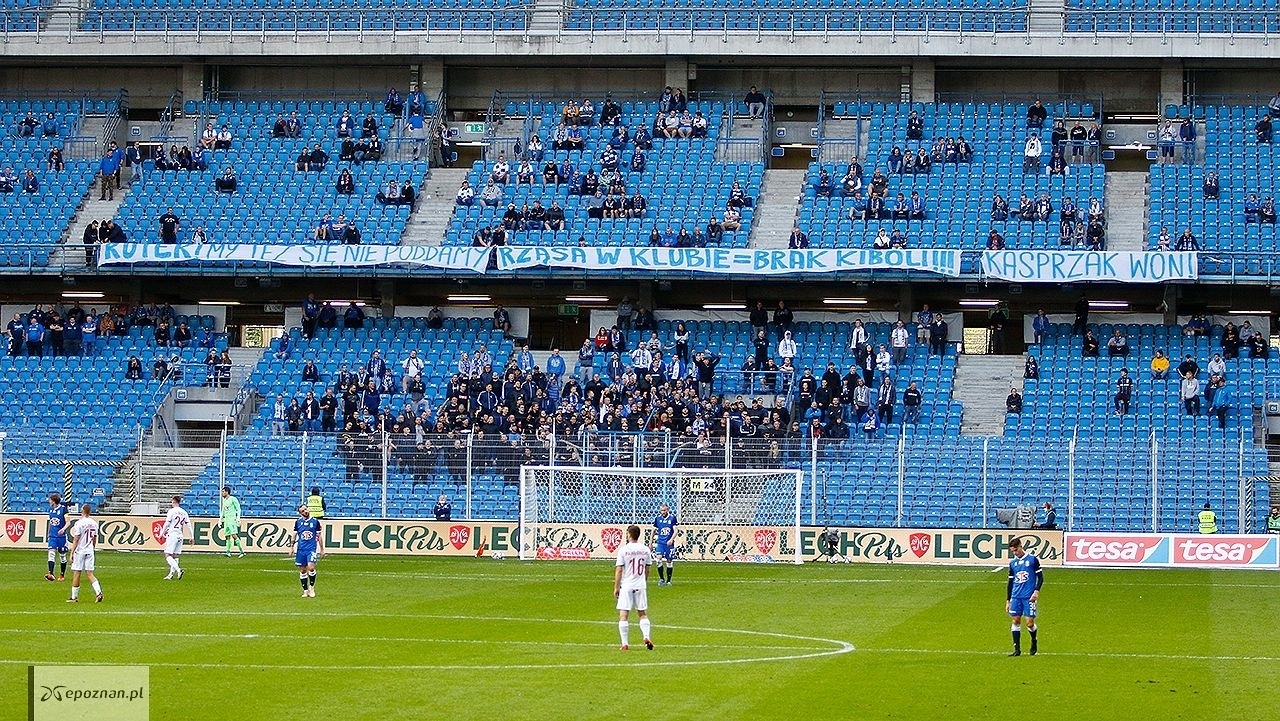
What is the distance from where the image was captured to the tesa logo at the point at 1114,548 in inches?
1654

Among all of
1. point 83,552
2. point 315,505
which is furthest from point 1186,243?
point 83,552

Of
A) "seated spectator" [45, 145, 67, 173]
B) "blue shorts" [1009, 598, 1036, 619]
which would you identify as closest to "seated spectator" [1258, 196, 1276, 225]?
"blue shorts" [1009, 598, 1036, 619]

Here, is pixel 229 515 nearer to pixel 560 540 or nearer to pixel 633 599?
pixel 560 540

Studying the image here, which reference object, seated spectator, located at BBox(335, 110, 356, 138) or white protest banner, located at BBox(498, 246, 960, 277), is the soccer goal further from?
seated spectator, located at BBox(335, 110, 356, 138)

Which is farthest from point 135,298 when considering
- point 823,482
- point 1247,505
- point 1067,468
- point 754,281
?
point 1247,505

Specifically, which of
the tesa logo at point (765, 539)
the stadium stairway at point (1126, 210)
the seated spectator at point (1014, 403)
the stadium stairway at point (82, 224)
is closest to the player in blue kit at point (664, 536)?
the tesa logo at point (765, 539)

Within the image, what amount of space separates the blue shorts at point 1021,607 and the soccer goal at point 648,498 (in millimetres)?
19652

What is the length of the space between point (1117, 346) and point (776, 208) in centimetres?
1107

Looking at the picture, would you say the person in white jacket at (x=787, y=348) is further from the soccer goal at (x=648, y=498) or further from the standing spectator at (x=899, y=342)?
Result: the soccer goal at (x=648, y=498)

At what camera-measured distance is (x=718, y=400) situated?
157ft

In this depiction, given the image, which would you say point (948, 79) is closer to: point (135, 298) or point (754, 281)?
point (754, 281)

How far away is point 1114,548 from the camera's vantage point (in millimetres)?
42094

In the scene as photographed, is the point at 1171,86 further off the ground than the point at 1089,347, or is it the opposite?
the point at 1171,86

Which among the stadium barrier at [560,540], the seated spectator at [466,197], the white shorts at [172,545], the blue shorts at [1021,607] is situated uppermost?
the seated spectator at [466,197]
